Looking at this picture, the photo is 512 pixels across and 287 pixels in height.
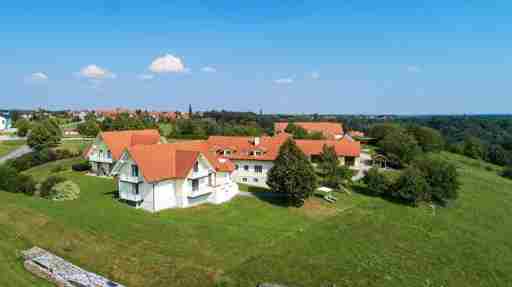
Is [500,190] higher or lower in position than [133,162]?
lower

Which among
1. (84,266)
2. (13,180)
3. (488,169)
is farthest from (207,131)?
(488,169)

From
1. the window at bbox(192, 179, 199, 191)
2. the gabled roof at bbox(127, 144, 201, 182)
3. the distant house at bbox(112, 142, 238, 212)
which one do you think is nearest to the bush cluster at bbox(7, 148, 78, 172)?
the distant house at bbox(112, 142, 238, 212)

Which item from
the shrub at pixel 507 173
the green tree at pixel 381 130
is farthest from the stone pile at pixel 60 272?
the shrub at pixel 507 173

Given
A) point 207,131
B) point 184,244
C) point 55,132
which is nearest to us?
point 184,244

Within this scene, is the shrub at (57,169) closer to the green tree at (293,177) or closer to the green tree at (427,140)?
the green tree at (293,177)

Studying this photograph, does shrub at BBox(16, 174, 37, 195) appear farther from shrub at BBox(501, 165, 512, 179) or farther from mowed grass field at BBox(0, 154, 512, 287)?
shrub at BBox(501, 165, 512, 179)

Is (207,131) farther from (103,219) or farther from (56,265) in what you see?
(56,265)
